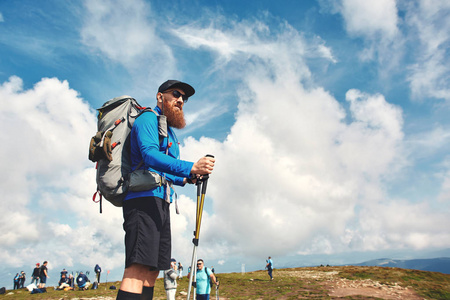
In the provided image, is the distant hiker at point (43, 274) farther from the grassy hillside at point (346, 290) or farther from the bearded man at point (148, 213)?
the bearded man at point (148, 213)

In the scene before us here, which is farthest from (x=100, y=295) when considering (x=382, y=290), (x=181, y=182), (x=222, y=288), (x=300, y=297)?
(x=382, y=290)

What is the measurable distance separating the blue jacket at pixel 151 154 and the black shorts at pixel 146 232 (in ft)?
0.38

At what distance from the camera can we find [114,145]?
312cm

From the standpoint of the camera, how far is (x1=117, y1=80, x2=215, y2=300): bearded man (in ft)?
9.16

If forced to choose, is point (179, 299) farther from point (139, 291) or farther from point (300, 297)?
point (139, 291)

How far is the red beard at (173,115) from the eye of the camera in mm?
3951

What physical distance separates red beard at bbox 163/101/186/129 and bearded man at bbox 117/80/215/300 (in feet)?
1.90

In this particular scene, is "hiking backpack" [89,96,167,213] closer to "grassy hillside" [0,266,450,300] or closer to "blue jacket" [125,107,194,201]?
"blue jacket" [125,107,194,201]

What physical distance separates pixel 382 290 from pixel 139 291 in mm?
27099

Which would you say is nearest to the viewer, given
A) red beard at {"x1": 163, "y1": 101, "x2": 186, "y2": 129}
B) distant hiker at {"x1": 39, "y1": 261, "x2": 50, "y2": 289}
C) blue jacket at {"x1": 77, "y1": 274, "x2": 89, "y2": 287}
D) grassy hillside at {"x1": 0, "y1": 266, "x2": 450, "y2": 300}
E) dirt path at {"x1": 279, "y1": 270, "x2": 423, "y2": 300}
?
red beard at {"x1": 163, "y1": 101, "x2": 186, "y2": 129}

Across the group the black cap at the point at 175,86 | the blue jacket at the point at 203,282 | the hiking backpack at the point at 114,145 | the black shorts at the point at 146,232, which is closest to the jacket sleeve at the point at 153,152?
the hiking backpack at the point at 114,145

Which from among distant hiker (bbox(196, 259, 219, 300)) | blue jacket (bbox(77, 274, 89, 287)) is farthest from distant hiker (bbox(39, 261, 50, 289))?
distant hiker (bbox(196, 259, 219, 300))

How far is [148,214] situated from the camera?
3021 millimetres

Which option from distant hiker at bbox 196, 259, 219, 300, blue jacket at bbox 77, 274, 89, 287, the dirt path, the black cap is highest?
the black cap
